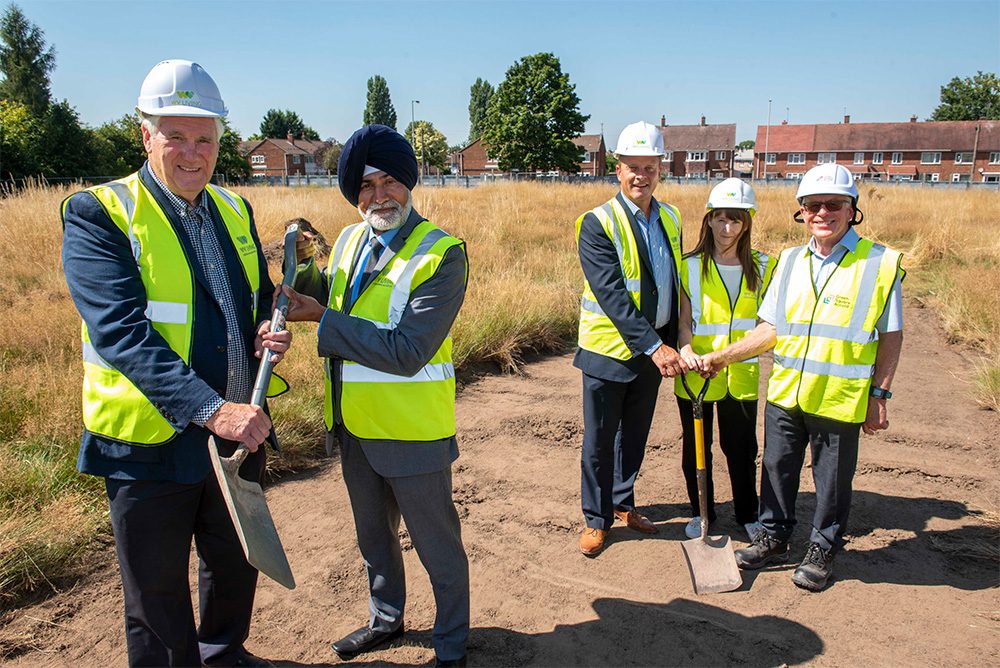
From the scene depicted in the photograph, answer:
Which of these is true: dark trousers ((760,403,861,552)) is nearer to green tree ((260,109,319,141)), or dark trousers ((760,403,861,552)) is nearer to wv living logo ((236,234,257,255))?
wv living logo ((236,234,257,255))

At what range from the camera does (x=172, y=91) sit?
6.60 feet

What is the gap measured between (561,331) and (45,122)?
29.6 meters

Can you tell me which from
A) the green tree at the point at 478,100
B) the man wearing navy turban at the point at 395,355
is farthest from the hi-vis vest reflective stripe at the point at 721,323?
the green tree at the point at 478,100

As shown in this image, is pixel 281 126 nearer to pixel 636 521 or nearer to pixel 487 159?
pixel 487 159

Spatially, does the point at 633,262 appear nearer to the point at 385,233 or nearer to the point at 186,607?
the point at 385,233

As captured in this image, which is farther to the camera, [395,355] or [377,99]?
[377,99]

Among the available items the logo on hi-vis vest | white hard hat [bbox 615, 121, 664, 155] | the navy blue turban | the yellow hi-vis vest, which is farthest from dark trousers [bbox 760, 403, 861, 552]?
Answer: the yellow hi-vis vest

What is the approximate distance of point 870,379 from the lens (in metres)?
3.02

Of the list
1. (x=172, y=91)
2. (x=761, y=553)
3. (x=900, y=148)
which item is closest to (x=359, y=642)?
(x=761, y=553)

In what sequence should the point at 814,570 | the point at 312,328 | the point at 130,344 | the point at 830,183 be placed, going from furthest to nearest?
the point at 312,328
the point at 814,570
the point at 830,183
the point at 130,344

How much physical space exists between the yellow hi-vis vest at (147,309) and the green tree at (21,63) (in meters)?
40.9

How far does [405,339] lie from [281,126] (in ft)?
276

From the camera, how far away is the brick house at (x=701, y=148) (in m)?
63.5

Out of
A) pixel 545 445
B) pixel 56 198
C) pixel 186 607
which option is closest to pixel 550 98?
pixel 56 198
